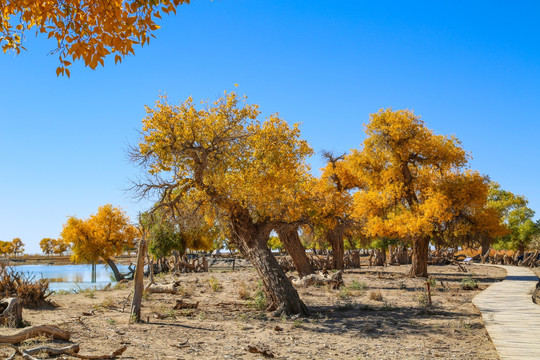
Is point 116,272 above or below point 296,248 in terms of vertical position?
below

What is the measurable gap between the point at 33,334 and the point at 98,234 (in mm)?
29984

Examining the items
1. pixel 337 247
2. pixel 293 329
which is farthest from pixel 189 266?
pixel 293 329

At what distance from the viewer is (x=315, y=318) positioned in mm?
12781

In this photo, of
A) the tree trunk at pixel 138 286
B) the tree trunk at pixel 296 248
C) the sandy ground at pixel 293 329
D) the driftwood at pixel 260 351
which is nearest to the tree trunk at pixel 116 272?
the sandy ground at pixel 293 329

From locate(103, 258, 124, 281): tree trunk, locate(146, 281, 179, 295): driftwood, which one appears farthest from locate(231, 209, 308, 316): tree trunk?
locate(103, 258, 124, 281): tree trunk

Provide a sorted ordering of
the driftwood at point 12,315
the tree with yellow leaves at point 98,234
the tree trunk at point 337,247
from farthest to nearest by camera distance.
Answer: the tree with yellow leaves at point 98,234
the tree trunk at point 337,247
the driftwood at point 12,315

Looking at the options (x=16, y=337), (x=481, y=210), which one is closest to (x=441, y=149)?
(x=481, y=210)

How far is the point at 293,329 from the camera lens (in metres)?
11.4

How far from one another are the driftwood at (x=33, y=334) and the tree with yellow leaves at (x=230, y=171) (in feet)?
17.0

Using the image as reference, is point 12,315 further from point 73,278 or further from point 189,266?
point 73,278

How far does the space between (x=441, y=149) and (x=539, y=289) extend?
8139mm

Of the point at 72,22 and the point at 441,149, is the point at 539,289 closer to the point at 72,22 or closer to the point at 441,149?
the point at 441,149

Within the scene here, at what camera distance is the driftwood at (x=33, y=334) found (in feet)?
27.0

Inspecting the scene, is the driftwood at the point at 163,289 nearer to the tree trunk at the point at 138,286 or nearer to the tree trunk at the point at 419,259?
the tree trunk at the point at 138,286
